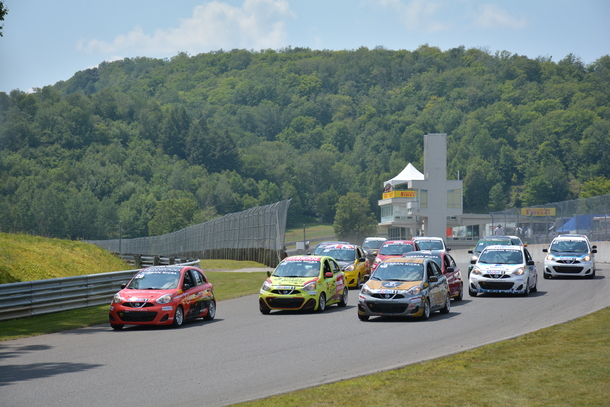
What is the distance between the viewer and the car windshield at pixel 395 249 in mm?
29141

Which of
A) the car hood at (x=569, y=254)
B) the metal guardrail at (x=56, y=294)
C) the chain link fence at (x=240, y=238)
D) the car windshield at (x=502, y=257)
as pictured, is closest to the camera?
the metal guardrail at (x=56, y=294)

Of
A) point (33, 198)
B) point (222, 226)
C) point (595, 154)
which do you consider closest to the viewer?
point (222, 226)

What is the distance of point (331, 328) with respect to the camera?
16406 millimetres

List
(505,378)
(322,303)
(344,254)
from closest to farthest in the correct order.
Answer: (505,378) < (322,303) < (344,254)

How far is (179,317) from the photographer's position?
17.7m

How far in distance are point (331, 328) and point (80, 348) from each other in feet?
16.7

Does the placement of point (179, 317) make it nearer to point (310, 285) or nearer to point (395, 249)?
point (310, 285)

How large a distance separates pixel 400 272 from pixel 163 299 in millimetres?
5531

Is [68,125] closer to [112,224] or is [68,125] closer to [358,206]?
[112,224]

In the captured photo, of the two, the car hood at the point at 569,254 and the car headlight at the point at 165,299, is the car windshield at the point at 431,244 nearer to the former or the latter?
the car hood at the point at 569,254

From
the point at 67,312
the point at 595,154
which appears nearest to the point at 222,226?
the point at 67,312

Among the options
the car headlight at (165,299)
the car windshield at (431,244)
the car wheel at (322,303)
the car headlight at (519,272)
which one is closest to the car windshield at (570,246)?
the car windshield at (431,244)

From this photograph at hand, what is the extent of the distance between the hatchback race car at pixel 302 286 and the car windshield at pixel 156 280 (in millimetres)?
2482

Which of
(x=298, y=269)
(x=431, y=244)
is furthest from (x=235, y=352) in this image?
(x=431, y=244)
